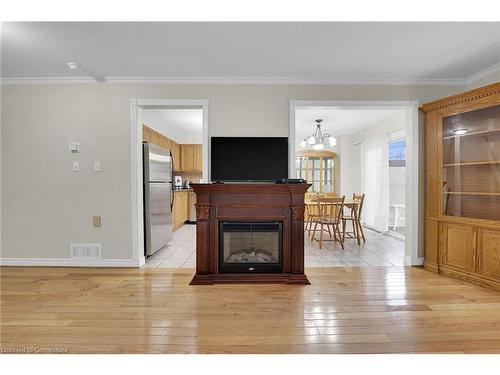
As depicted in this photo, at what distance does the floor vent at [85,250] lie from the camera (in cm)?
311

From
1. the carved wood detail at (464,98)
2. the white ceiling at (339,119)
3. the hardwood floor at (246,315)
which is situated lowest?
the hardwood floor at (246,315)

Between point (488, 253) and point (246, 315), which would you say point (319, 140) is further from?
point (246, 315)

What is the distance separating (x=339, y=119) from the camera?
17.1 feet

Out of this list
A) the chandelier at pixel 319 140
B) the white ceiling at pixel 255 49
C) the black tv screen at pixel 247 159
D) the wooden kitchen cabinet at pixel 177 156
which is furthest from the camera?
the wooden kitchen cabinet at pixel 177 156

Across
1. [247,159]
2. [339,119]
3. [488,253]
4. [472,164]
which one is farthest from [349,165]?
[247,159]

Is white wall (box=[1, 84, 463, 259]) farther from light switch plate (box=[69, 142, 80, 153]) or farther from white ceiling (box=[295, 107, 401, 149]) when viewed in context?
white ceiling (box=[295, 107, 401, 149])

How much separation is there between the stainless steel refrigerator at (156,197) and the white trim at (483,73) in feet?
13.6

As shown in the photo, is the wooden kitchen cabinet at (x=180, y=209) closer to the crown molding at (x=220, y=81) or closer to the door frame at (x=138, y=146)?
the door frame at (x=138, y=146)

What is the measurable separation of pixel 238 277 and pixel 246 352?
1120mm

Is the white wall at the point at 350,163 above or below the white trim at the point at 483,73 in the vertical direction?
below


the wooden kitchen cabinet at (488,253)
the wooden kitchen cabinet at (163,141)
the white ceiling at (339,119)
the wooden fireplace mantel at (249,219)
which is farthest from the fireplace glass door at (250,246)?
the wooden kitchen cabinet at (163,141)

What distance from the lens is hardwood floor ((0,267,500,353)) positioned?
1.61m

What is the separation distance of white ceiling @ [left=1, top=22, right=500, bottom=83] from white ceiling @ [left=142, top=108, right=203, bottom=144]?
55.8 inches

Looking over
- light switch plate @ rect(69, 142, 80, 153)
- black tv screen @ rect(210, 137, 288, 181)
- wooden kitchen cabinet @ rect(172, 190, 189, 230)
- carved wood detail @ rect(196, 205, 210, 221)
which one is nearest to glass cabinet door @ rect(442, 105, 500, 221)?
black tv screen @ rect(210, 137, 288, 181)
